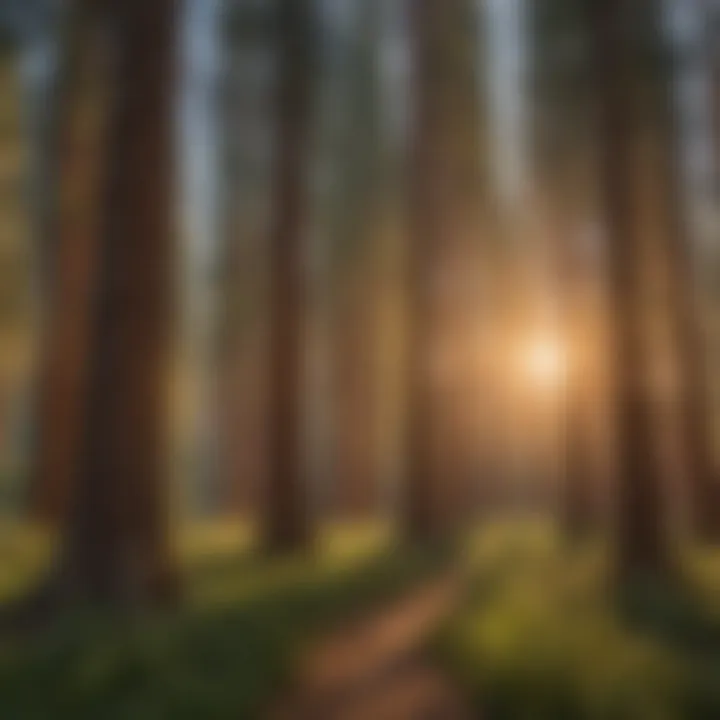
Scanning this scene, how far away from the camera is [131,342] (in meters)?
3.71

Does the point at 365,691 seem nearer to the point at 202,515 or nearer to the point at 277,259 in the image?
the point at 202,515

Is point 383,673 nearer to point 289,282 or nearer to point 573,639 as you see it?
point 573,639

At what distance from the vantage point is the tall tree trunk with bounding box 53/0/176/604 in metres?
3.55

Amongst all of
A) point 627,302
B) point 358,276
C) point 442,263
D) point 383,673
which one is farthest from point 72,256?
point 627,302

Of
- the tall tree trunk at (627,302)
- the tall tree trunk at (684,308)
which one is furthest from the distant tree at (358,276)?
the tall tree trunk at (684,308)

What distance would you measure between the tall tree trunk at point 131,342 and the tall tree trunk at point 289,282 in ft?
1.49

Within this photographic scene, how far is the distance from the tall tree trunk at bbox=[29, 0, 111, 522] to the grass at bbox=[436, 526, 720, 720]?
4.63 feet

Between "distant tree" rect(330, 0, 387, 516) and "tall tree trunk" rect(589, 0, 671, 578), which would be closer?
"tall tree trunk" rect(589, 0, 671, 578)

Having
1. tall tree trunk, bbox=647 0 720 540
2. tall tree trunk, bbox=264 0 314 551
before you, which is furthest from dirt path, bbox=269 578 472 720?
tall tree trunk, bbox=647 0 720 540

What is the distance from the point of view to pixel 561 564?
3.65 meters

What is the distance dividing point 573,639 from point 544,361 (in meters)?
0.93

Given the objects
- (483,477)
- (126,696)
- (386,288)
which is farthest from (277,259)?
(126,696)

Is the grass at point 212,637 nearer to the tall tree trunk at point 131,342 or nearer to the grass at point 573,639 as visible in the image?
the tall tree trunk at point 131,342

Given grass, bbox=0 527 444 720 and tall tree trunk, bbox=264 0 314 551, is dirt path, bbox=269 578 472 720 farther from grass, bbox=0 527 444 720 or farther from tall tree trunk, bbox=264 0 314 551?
tall tree trunk, bbox=264 0 314 551
